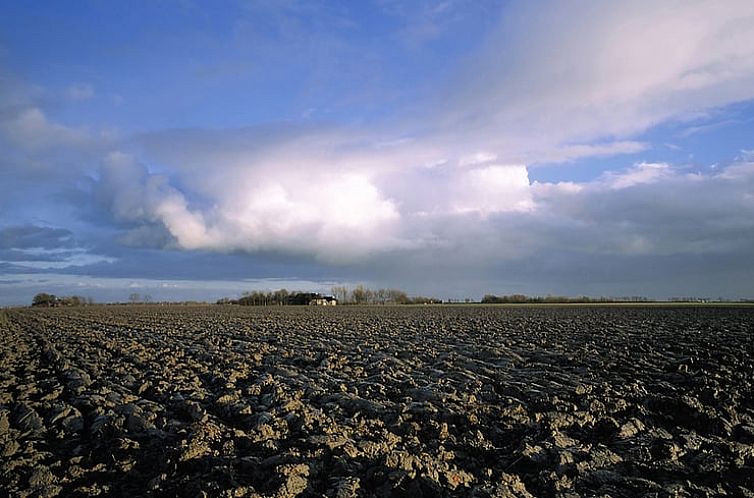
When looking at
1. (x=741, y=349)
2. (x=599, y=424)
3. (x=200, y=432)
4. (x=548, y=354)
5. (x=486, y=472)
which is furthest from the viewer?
(x=741, y=349)

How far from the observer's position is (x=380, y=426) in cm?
797

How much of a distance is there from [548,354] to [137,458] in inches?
511

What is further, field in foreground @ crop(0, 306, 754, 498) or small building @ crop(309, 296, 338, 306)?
small building @ crop(309, 296, 338, 306)

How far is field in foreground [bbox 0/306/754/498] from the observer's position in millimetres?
5949

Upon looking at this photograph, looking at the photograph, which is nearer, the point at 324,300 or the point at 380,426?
the point at 380,426

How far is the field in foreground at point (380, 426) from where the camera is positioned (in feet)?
19.5

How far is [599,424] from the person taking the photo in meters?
8.25

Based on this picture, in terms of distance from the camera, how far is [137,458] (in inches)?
267

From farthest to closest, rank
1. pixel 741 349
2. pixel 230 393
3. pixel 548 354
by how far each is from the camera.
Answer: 1. pixel 741 349
2. pixel 548 354
3. pixel 230 393

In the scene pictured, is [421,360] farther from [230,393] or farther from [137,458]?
[137,458]

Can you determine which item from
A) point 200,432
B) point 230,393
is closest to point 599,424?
point 200,432

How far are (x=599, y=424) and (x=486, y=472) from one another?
3213 mm

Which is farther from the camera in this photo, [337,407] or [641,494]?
[337,407]

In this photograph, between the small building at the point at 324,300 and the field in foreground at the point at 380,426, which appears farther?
the small building at the point at 324,300
